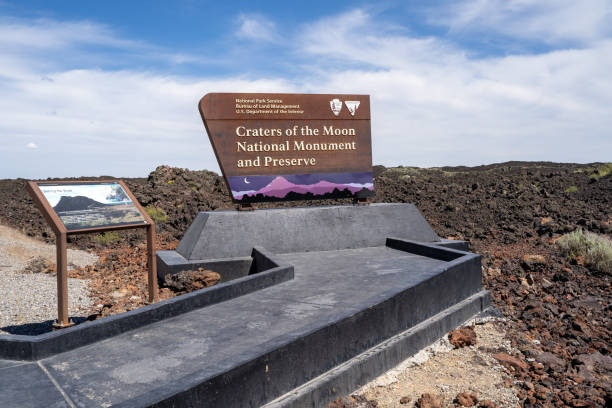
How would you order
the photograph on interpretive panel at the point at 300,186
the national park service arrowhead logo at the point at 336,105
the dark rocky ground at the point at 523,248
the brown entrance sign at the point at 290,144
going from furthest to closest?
the national park service arrowhead logo at the point at 336,105 → the photograph on interpretive panel at the point at 300,186 → the brown entrance sign at the point at 290,144 → the dark rocky ground at the point at 523,248

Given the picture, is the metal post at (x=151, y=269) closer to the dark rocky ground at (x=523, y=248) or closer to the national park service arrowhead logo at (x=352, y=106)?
the dark rocky ground at (x=523, y=248)

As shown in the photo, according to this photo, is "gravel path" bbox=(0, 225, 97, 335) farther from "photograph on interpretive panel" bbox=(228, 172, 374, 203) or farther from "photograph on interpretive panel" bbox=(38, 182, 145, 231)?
"photograph on interpretive panel" bbox=(228, 172, 374, 203)

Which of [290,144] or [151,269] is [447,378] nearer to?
[151,269]

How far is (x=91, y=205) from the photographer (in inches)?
194

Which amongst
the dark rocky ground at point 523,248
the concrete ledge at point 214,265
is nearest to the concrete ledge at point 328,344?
the dark rocky ground at point 523,248

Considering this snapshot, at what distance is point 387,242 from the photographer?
7.86m

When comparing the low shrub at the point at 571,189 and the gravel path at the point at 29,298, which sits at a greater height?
the low shrub at the point at 571,189

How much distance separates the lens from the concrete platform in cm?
267

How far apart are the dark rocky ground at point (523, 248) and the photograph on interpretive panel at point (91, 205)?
1.26 m

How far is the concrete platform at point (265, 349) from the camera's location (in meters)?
2.67

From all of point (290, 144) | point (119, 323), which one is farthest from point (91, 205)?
point (290, 144)

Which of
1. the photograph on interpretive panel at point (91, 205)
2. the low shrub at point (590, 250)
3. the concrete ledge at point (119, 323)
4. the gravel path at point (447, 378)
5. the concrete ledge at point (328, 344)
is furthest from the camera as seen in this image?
the low shrub at point (590, 250)

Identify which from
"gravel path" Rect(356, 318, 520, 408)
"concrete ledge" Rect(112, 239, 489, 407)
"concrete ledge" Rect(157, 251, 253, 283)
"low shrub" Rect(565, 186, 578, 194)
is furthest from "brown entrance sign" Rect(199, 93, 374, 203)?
"low shrub" Rect(565, 186, 578, 194)

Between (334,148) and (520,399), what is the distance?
18.1 feet
